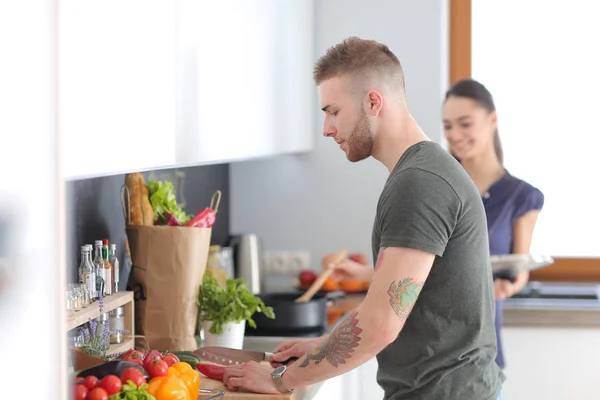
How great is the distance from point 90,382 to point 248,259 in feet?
5.99

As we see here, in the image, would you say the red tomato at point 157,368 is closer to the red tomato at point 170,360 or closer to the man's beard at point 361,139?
the red tomato at point 170,360

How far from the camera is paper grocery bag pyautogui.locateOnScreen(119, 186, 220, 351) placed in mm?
2268

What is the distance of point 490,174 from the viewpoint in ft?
→ 10.0

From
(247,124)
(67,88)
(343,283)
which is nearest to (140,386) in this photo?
(67,88)

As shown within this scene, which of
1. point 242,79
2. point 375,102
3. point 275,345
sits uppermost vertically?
point 242,79

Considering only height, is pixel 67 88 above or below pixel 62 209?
above

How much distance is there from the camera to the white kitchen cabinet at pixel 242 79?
2.08 meters

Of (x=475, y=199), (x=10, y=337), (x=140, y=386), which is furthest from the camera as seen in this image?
(x=475, y=199)

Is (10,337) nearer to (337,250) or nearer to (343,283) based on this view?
(343,283)

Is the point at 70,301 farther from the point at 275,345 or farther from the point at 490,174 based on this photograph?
the point at 490,174

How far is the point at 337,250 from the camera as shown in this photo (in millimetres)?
3785

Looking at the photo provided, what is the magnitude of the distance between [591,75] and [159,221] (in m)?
2.20

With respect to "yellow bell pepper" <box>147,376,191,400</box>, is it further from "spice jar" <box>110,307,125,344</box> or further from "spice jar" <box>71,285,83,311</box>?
"spice jar" <box>110,307,125,344</box>

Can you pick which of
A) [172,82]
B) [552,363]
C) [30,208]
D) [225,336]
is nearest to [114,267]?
[225,336]
